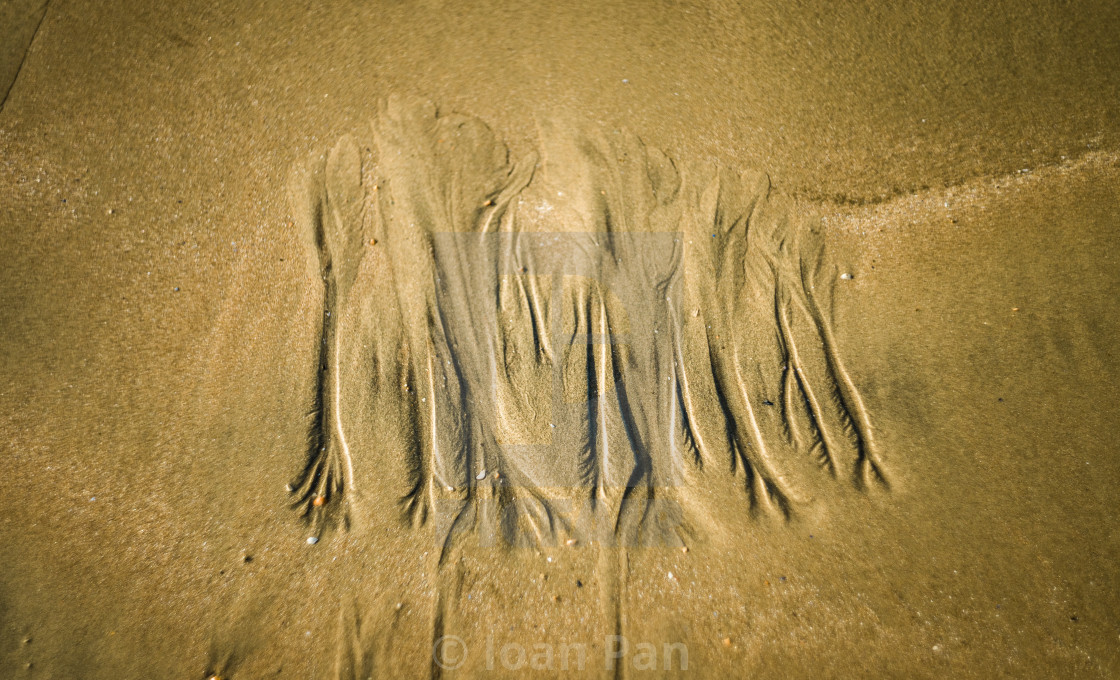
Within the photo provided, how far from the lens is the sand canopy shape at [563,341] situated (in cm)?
239

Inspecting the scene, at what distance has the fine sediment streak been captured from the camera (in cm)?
239

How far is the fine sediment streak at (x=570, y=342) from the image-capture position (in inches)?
94.2

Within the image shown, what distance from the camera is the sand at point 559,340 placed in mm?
2240

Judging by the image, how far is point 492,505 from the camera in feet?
7.79

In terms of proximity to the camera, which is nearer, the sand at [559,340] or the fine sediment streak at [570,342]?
the sand at [559,340]

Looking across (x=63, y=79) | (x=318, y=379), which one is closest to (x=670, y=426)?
(x=318, y=379)

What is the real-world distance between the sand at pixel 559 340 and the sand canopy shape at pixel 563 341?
17 mm

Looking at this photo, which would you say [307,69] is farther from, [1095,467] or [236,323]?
[1095,467]

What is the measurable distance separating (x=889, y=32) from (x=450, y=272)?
8.26ft

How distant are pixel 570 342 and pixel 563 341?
0.03 metres

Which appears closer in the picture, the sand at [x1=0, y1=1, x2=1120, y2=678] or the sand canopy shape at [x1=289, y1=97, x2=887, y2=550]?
the sand at [x1=0, y1=1, x2=1120, y2=678]

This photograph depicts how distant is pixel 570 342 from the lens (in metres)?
2.52

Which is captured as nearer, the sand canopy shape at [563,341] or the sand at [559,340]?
the sand at [559,340]

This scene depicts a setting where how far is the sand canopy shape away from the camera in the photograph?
239cm
